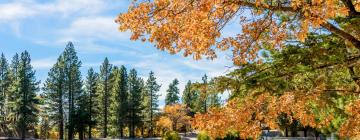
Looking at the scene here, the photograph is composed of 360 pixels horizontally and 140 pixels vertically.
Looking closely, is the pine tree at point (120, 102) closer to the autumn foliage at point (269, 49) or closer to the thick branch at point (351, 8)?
the autumn foliage at point (269, 49)

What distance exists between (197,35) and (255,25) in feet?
3.98

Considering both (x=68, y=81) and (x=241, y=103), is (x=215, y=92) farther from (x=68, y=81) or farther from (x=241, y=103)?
(x=68, y=81)

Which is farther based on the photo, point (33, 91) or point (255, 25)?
point (33, 91)

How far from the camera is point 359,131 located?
29.0 feet

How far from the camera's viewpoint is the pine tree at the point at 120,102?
228ft

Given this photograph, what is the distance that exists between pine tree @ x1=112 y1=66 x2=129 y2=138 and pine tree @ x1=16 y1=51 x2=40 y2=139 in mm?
12615

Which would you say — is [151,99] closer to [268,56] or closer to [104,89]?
[104,89]

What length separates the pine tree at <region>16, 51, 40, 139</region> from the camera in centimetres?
5849

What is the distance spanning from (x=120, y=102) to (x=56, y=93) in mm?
11477

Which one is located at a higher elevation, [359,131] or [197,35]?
[197,35]

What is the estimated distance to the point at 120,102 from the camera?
228ft

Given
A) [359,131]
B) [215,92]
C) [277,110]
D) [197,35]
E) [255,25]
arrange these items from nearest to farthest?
[197,35] < [255,25] < [277,110] < [359,131] < [215,92]

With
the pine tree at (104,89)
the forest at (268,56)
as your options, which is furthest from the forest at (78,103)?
the forest at (268,56)

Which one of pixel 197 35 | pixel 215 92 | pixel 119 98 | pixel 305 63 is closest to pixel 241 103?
pixel 215 92
